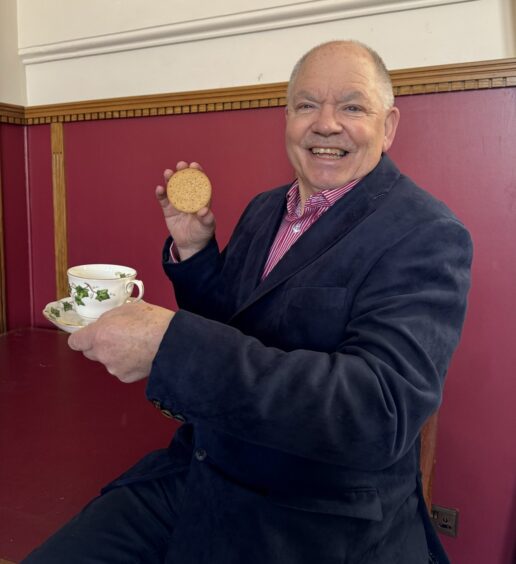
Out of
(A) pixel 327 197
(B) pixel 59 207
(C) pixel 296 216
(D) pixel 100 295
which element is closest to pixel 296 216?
(C) pixel 296 216

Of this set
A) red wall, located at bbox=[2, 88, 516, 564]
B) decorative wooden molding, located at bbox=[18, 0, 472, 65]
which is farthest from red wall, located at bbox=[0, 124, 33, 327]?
red wall, located at bbox=[2, 88, 516, 564]

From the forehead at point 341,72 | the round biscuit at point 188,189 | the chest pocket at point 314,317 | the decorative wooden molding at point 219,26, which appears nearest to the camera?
the chest pocket at point 314,317

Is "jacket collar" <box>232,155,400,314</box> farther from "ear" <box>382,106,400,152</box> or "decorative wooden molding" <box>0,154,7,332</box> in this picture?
"decorative wooden molding" <box>0,154,7,332</box>

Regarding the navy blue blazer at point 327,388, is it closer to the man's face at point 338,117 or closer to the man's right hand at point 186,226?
the man's face at point 338,117

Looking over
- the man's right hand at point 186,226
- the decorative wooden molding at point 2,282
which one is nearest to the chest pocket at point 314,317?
the man's right hand at point 186,226

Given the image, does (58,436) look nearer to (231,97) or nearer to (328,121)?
(328,121)

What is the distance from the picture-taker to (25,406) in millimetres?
1363

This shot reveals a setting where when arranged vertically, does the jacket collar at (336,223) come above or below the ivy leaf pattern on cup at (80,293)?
above

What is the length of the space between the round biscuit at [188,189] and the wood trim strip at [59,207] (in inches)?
43.3

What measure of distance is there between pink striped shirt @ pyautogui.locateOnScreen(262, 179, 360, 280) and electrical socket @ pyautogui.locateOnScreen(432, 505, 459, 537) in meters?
0.97

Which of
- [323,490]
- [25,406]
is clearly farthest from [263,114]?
[323,490]

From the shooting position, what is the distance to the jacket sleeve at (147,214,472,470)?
0.63m

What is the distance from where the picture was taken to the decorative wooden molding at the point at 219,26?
57.6 inches

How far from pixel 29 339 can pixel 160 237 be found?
604 mm
